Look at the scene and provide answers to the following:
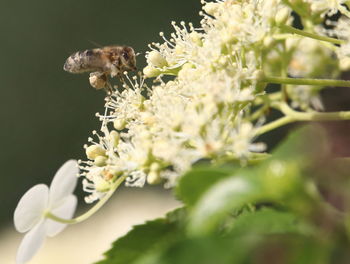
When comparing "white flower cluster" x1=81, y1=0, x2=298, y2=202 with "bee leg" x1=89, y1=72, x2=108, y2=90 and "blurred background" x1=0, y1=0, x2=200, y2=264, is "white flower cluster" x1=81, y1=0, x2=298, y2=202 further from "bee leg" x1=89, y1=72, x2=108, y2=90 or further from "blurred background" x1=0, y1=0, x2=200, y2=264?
"blurred background" x1=0, y1=0, x2=200, y2=264

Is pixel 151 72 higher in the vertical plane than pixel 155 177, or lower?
higher

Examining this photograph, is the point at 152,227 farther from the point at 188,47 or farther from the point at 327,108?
the point at 327,108

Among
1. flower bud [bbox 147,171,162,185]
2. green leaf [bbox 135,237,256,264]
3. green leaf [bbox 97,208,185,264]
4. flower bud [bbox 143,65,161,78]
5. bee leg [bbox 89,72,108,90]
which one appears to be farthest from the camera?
bee leg [bbox 89,72,108,90]

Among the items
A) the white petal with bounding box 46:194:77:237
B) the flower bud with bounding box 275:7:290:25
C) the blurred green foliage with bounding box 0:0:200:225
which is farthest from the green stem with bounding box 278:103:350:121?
the blurred green foliage with bounding box 0:0:200:225

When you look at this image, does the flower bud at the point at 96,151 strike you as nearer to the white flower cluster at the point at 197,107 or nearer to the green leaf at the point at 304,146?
the white flower cluster at the point at 197,107

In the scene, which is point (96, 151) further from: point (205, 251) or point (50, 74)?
point (50, 74)

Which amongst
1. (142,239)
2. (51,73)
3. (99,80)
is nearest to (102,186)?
(142,239)
